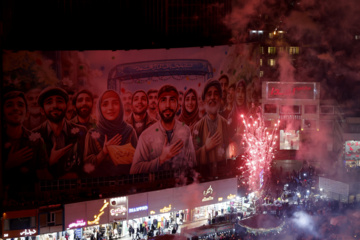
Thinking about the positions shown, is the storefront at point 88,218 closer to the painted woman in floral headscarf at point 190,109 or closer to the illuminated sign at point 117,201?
the illuminated sign at point 117,201

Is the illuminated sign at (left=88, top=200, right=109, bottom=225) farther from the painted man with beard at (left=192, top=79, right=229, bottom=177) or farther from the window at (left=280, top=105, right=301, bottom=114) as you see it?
the window at (left=280, top=105, right=301, bottom=114)

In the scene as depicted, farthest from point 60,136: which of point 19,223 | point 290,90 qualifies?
point 290,90

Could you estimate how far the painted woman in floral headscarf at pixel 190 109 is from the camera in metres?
28.5

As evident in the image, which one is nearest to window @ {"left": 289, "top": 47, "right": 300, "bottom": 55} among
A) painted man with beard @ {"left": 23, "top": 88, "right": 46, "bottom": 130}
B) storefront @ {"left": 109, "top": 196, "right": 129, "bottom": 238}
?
storefront @ {"left": 109, "top": 196, "right": 129, "bottom": 238}

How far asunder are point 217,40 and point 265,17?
20883 millimetres

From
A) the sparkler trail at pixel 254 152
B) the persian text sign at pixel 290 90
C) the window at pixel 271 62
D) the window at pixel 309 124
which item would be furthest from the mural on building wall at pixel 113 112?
the window at pixel 271 62

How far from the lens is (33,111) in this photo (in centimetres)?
2362

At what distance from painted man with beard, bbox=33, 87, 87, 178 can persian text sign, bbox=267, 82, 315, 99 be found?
69.4 ft

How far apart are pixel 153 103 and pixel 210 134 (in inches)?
218

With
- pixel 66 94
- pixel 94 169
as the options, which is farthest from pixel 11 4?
pixel 94 169

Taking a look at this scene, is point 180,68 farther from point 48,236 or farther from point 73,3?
point 48,236

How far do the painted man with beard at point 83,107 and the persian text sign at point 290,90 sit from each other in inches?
809

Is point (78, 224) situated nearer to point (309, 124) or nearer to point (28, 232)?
point (28, 232)

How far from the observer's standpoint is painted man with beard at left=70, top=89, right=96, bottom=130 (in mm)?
24562
